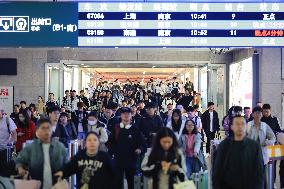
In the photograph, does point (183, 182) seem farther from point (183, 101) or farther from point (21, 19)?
point (183, 101)

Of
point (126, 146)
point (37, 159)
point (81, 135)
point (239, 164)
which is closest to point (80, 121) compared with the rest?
point (81, 135)

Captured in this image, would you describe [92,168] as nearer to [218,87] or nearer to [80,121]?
[80,121]

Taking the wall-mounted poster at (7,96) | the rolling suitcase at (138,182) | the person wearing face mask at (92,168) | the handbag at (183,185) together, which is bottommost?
the rolling suitcase at (138,182)

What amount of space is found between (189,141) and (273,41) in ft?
12.7

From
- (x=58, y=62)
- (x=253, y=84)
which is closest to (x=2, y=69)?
(x=58, y=62)

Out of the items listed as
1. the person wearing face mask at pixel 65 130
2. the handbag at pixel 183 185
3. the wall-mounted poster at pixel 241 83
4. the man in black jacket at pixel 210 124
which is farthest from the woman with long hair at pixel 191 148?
the wall-mounted poster at pixel 241 83

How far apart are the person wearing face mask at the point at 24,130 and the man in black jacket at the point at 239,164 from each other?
626 cm

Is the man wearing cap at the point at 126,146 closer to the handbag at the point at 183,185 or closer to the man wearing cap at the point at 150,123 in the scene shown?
the man wearing cap at the point at 150,123

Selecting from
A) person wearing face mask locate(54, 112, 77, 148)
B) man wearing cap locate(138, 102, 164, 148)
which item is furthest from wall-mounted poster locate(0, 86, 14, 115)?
man wearing cap locate(138, 102, 164, 148)

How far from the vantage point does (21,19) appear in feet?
39.8

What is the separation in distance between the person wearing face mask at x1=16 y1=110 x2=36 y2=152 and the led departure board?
1634 millimetres

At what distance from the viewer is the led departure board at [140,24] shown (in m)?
12.0

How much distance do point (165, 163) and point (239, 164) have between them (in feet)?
2.47

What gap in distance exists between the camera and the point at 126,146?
8680 millimetres
